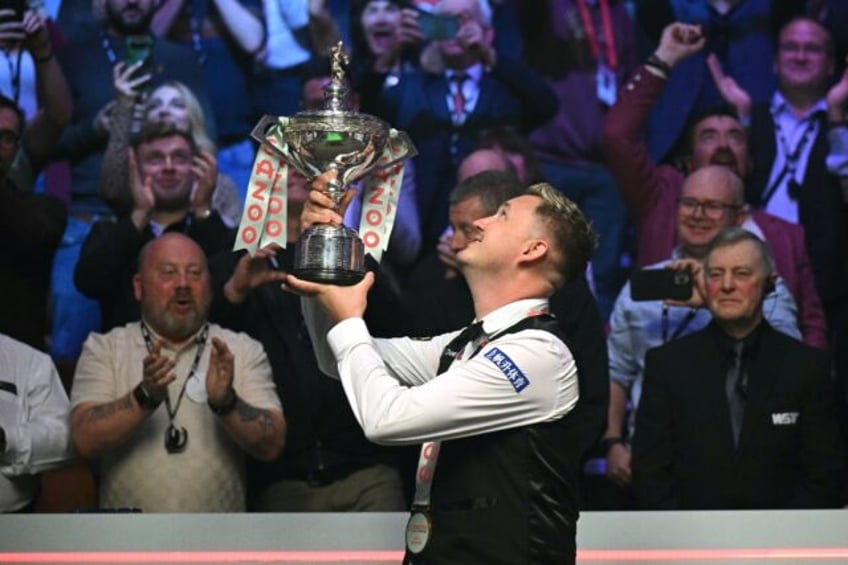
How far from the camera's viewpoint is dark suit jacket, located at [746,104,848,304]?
20.9 feet

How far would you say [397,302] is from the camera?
540 cm

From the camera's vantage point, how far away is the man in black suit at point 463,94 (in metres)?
6.39

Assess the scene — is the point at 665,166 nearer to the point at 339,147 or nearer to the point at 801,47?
the point at 801,47

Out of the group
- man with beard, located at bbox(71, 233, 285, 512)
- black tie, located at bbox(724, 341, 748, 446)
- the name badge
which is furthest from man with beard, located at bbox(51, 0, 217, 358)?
the name badge

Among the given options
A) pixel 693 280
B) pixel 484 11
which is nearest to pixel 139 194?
pixel 484 11

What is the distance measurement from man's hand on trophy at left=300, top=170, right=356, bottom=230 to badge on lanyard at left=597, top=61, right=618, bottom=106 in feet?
9.98

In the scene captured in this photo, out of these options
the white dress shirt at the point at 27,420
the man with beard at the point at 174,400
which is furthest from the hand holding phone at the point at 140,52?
the white dress shirt at the point at 27,420

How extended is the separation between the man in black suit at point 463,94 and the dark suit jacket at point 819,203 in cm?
78

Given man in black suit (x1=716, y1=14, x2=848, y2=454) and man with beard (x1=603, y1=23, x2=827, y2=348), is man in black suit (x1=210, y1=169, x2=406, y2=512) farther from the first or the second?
man in black suit (x1=716, y1=14, x2=848, y2=454)

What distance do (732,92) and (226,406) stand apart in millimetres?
2395

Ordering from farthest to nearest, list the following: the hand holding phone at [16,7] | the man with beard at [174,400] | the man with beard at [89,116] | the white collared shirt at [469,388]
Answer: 1. the hand holding phone at [16,7]
2. the man with beard at [89,116]
3. the man with beard at [174,400]
4. the white collared shirt at [469,388]

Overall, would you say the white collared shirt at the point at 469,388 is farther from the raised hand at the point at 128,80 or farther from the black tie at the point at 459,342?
the raised hand at the point at 128,80

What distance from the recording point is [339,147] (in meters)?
3.71

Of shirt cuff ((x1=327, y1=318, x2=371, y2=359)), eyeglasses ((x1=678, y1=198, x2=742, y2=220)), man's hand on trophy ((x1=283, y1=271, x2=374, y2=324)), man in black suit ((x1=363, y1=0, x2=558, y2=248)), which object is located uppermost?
man in black suit ((x1=363, y1=0, x2=558, y2=248))
